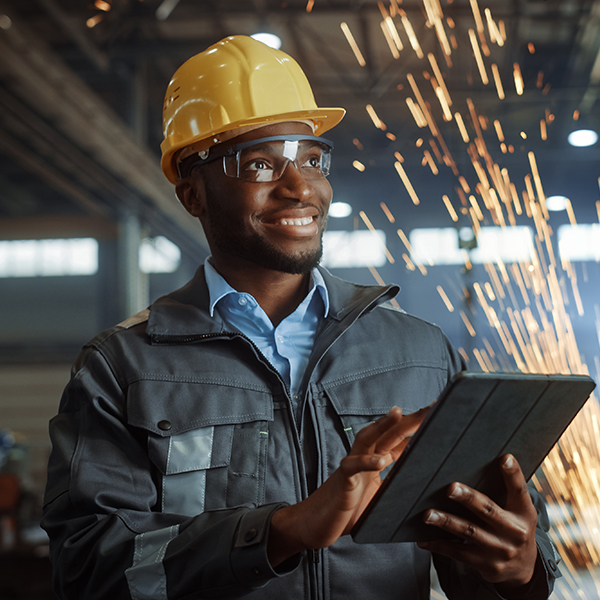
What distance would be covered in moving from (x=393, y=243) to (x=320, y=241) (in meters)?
7.45

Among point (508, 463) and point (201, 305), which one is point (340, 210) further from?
point (508, 463)

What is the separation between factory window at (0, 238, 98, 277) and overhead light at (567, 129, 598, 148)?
6743 millimetres

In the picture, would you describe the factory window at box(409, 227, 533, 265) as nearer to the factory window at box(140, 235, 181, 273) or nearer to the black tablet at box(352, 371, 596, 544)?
the factory window at box(140, 235, 181, 273)

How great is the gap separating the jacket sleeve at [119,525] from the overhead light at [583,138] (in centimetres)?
639

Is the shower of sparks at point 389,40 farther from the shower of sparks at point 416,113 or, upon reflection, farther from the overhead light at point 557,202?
the overhead light at point 557,202

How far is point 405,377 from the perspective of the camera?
1295 mm

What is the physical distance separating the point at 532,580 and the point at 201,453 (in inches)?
23.8

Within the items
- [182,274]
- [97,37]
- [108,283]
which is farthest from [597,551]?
[108,283]

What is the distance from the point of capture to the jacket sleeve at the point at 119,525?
972mm

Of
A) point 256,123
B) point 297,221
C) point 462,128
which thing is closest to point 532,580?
point 297,221

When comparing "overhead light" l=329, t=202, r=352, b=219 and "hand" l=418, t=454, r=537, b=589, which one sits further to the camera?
"overhead light" l=329, t=202, r=352, b=219

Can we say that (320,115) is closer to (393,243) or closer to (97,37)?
(97,37)

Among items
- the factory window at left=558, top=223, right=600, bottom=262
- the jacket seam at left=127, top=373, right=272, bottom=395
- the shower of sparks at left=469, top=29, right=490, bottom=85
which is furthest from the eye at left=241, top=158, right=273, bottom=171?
the factory window at left=558, top=223, right=600, bottom=262

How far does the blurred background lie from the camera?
4.55 metres
